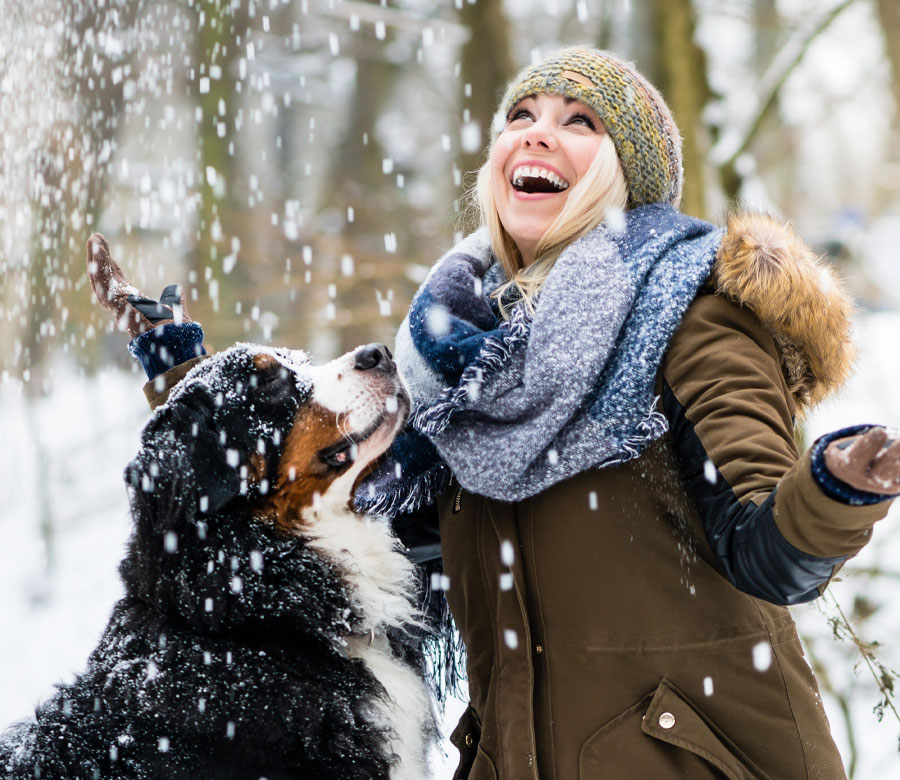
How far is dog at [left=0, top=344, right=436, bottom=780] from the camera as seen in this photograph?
7.10ft

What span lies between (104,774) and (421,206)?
23.4 feet

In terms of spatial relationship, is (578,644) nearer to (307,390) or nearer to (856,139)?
(307,390)

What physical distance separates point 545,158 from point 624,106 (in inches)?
10.3

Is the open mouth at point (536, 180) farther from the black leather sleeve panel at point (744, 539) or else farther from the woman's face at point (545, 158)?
the black leather sleeve panel at point (744, 539)

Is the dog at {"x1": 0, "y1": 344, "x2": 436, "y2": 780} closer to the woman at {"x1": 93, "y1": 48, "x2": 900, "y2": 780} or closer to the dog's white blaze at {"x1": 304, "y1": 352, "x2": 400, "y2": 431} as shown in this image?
the dog's white blaze at {"x1": 304, "y1": 352, "x2": 400, "y2": 431}

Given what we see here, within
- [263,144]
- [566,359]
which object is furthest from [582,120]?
[263,144]

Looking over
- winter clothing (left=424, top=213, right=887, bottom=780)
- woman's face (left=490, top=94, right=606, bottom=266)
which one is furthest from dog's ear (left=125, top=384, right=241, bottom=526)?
woman's face (left=490, top=94, right=606, bottom=266)

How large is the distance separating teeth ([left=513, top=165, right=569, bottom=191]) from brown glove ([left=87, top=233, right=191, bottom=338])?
4.01 ft

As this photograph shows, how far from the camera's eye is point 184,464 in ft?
7.80

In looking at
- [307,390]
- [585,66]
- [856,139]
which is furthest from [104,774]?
[856,139]

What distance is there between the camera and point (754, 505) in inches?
64.7

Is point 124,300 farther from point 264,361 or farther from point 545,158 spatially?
point 545,158

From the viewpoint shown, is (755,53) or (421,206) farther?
(755,53)

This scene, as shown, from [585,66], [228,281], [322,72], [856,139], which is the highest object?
[856,139]
